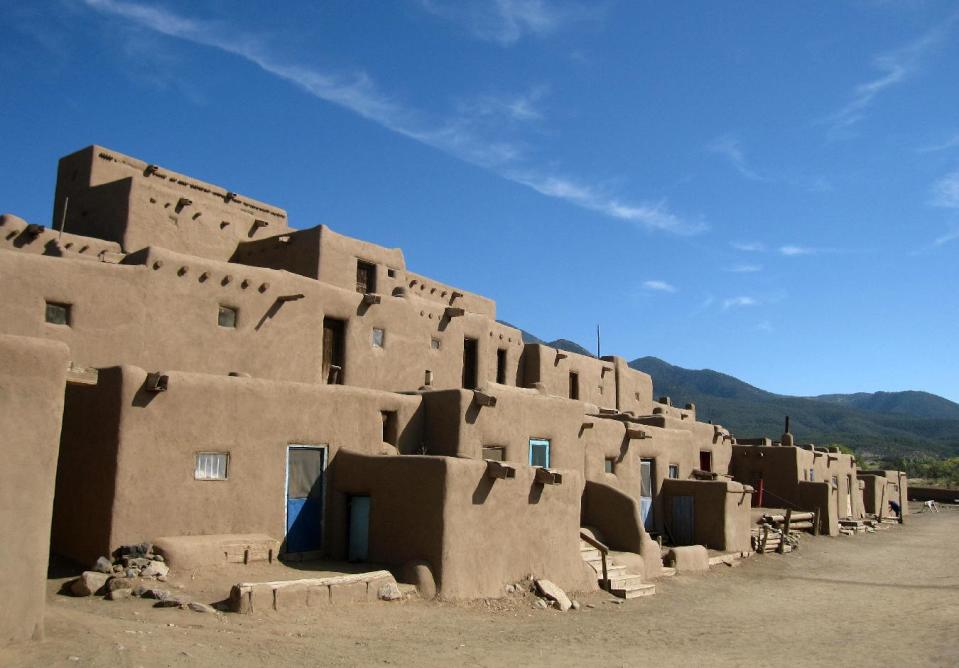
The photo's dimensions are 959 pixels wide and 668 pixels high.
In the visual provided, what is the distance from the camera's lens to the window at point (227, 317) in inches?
706

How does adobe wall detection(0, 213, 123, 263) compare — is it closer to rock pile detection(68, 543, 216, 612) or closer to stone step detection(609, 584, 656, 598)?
rock pile detection(68, 543, 216, 612)

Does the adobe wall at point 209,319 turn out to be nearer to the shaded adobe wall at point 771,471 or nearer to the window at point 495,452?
the window at point 495,452

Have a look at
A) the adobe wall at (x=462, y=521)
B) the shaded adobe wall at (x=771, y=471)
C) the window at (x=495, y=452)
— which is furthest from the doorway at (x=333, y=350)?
the shaded adobe wall at (x=771, y=471)

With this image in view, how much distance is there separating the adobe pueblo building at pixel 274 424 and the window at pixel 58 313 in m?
0.02

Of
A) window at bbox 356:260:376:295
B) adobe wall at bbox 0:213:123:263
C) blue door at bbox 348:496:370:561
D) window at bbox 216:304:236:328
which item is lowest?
blue door at bbox 348:496:370:561

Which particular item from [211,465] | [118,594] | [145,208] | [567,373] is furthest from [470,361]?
[118,594]

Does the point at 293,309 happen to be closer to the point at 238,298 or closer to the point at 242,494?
the point at 238,298

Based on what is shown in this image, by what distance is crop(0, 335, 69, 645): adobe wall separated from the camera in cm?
939

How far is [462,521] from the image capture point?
1487 centimetres

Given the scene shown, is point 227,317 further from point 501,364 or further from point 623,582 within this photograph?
point 501,364

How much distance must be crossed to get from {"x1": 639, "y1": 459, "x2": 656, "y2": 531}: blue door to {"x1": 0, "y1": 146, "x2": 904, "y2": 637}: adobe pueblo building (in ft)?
0.29

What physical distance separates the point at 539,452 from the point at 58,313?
10.9 m

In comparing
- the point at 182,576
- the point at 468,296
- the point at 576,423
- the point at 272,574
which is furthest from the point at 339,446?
the point at 468,296

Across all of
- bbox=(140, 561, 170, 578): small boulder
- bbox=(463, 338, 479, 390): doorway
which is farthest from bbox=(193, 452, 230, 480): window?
bbox=(463, 338, 479, 390): doorway
